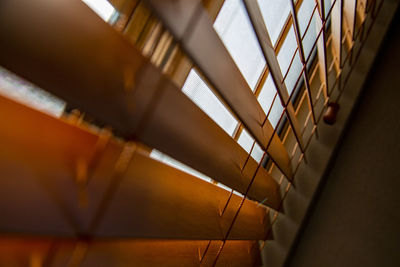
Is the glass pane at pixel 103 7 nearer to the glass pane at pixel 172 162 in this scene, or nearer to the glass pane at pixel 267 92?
the glass pane at pixel 172 162

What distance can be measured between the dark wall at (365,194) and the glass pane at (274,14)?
53cm

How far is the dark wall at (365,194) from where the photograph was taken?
1.46 meters

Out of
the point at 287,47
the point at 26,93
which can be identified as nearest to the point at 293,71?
the point at 287,47

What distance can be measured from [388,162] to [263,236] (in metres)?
0.73

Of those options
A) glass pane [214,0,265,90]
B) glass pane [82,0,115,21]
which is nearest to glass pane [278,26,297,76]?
glass pane [214,0,265,90]

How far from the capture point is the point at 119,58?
0.35 meters

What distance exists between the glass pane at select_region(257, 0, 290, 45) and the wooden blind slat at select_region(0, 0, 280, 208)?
0.67 m

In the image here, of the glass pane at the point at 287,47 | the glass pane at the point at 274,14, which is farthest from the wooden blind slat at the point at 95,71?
the glass pane at the point at 287,47

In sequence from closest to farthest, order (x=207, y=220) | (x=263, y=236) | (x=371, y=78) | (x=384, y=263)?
(x=207, y=220)
(x=263, y=236)
(x=384, y=263)
(x=371, y=78)

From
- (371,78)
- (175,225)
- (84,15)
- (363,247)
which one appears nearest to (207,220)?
(175,225)

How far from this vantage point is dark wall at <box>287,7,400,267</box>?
1.46 metres

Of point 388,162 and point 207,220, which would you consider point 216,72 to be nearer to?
point 207,220

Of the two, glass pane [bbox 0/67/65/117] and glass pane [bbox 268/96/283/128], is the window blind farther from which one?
glass pane [bbox 268/96/283/128]

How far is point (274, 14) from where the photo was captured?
1149 millimetres
